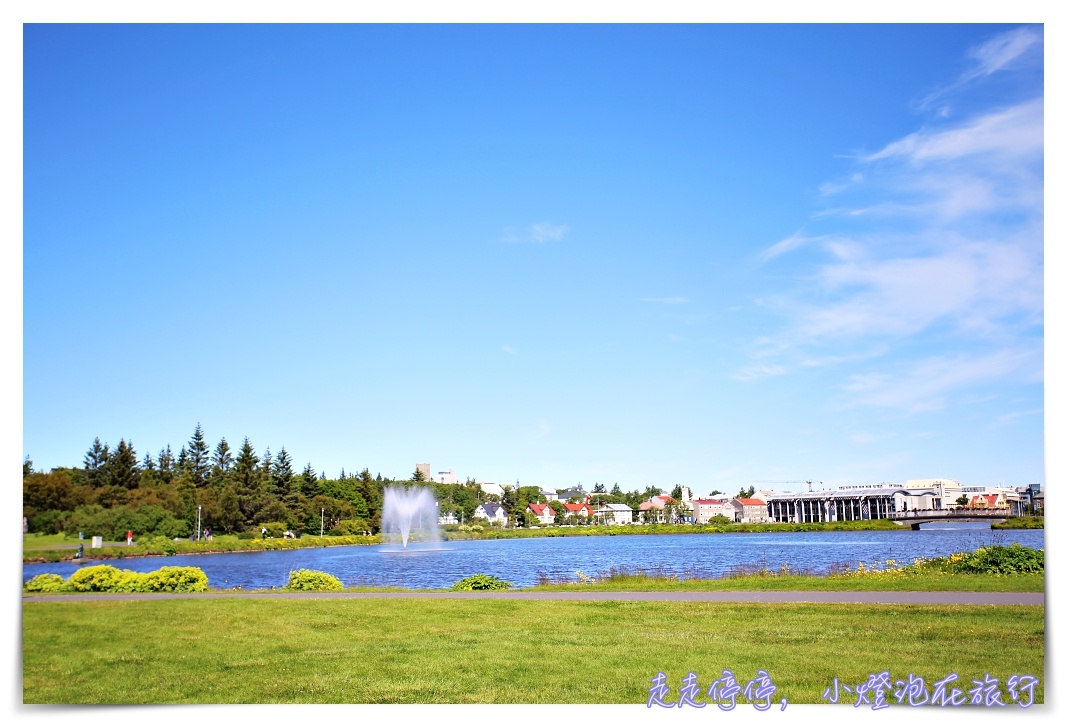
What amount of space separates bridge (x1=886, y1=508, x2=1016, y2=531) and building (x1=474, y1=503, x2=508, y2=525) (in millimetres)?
19042

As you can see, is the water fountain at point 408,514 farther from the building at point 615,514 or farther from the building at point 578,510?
the building at point 615,514

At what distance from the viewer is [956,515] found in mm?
20219

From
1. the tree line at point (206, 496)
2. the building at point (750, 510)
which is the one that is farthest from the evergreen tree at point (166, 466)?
the building at point (750, 510)

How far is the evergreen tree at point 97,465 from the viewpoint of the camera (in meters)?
14.0

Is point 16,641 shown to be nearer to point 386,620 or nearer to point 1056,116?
point 386,620

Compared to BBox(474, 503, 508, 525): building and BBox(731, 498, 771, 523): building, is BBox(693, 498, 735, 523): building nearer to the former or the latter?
BBox(731, 498, 771, 523): building

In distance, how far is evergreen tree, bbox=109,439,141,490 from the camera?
51.6 ft

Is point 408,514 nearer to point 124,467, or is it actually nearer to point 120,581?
point 124,467

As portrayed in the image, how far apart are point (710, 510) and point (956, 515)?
3940cm

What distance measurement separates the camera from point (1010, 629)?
26.4ft

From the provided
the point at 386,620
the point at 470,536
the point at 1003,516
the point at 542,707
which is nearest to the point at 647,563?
the point at 1003,516

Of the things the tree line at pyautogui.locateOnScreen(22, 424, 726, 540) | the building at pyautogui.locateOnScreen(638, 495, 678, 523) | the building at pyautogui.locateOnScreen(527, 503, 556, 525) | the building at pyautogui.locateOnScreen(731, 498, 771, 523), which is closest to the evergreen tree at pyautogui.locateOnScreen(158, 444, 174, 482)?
the tree line at pyautogui.locateOnScreen(22, 424, 726, 540)

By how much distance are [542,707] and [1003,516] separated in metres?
12.0

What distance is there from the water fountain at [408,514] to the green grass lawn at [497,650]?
21.8m
